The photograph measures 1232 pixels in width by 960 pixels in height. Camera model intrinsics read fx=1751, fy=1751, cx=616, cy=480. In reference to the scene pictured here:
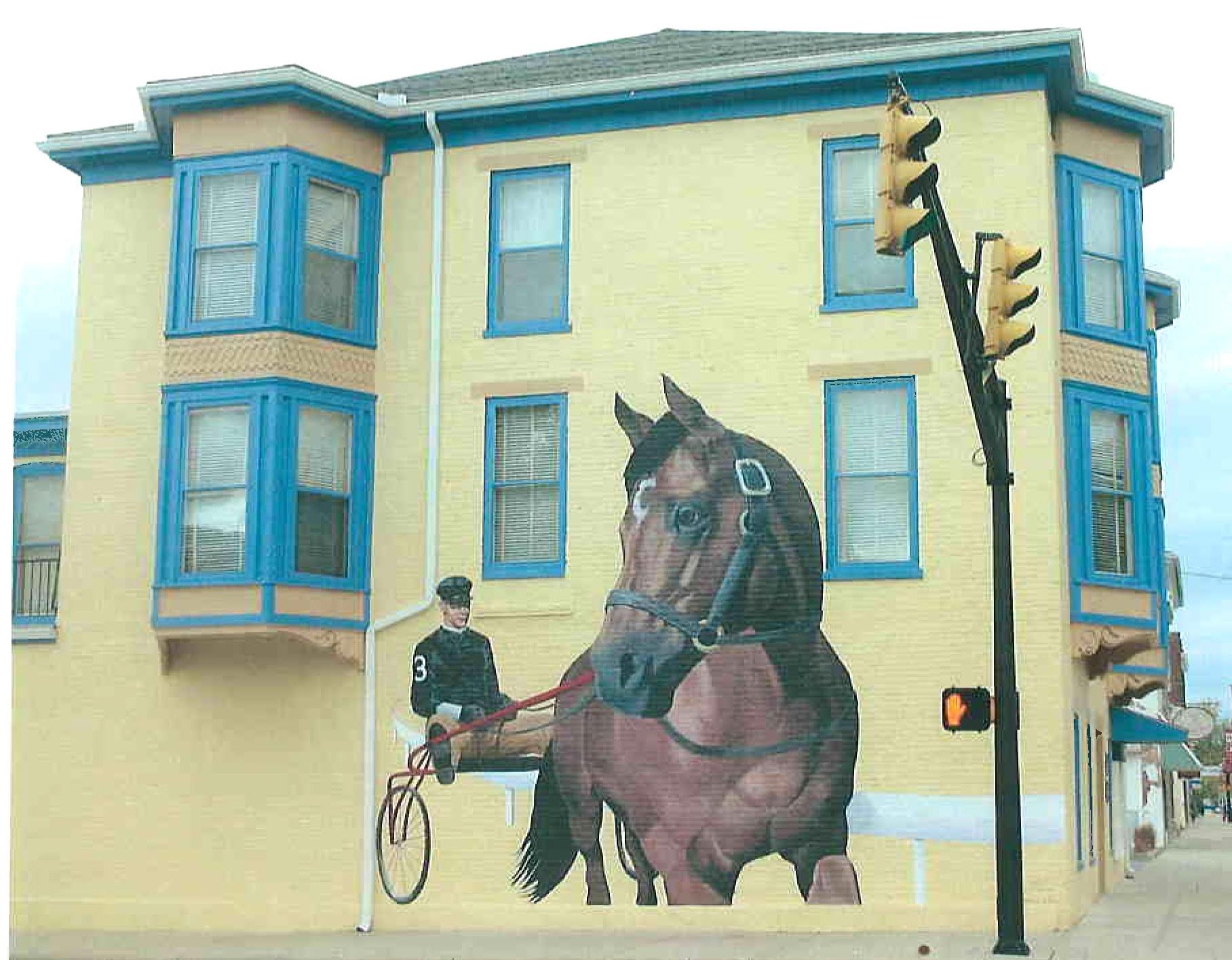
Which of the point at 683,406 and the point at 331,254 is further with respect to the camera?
the point at 331,254

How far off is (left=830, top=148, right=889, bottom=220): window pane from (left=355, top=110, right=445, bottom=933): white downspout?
192 inches

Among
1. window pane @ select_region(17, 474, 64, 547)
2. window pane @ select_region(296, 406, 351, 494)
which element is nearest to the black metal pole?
window pane @ select_region(296, 406, 351, 494)

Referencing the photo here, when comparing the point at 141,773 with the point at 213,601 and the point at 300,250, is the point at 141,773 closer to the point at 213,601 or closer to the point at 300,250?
the point at 213,601

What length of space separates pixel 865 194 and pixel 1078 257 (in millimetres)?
2621

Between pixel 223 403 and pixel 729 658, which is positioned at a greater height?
pixel 223 403

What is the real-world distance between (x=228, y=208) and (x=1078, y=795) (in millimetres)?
12426

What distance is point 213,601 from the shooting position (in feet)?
66.8

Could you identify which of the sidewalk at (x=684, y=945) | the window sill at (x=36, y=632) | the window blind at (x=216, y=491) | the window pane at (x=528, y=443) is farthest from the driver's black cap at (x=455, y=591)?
the window sill at (x=36, y=632)

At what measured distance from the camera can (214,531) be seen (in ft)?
68.0

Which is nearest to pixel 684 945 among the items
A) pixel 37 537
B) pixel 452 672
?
pixel 452 672

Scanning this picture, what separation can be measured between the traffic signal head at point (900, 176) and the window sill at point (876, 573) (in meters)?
9.40

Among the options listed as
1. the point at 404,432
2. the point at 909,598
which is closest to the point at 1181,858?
the point at 909,598

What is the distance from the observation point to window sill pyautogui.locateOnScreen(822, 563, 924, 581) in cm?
1958

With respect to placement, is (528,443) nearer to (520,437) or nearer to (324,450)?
(520,437)
